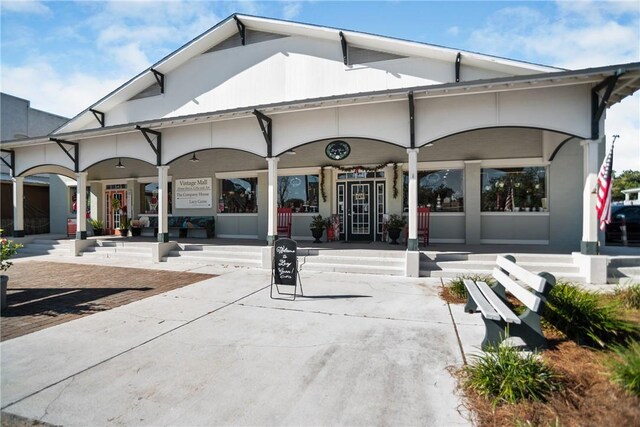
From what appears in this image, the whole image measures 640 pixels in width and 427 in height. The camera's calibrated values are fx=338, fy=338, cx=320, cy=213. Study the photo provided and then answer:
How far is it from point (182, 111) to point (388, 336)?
11.6 m

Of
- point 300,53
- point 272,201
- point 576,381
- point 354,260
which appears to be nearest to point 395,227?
point 354,260

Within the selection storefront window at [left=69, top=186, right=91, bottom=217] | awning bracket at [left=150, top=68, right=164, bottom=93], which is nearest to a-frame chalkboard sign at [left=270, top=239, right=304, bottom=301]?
awning bracket at [left=150, top=68, right=164, bottom=93]

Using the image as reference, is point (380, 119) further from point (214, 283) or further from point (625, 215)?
point (625, 215)

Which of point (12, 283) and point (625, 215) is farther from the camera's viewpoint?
point (625, 215)

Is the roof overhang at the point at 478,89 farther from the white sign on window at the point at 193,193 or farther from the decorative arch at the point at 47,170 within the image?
the decorative arch at the point at 47,170

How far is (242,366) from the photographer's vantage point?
3.53 meters

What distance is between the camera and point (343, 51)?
418 inches

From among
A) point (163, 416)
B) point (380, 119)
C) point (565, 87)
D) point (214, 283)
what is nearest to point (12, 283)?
point (214, 283)

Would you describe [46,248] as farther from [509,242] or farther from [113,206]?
[509,242]

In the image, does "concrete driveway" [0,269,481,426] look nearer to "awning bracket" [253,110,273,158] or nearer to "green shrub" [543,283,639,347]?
"green shrub" [543,283,639,347]

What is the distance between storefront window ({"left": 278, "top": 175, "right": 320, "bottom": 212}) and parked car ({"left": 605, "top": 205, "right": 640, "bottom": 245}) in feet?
36.3

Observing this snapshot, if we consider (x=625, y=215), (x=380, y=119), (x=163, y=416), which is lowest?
(x=163, y=416)

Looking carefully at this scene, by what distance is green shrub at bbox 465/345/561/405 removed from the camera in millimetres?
2783

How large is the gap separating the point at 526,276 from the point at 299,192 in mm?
9245
